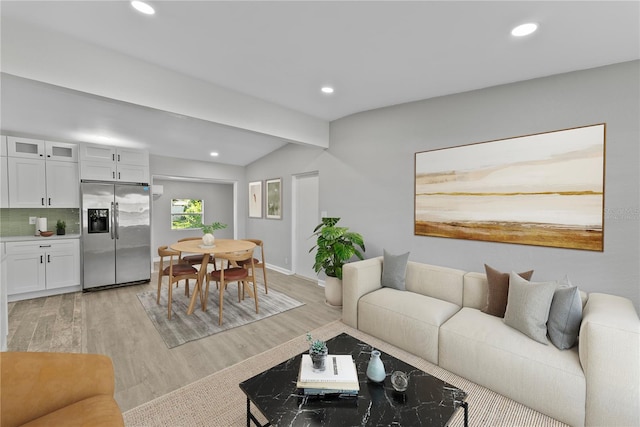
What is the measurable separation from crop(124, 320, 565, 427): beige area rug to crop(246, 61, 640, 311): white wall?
1.29 m

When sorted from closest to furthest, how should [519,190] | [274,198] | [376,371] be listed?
1. [376,371]
2. [519,190]
3. [274,198]

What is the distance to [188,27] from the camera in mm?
2039

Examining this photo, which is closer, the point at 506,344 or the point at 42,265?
the point at 506,344

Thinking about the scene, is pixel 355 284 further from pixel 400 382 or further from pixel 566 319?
pixel 566 319

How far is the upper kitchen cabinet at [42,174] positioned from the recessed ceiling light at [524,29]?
5805mm

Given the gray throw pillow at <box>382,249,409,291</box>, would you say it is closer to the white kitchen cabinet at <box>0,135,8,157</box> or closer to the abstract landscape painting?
the abstract landscape painting

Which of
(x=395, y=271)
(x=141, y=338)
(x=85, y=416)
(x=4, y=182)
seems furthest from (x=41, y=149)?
(x=395, y=271)

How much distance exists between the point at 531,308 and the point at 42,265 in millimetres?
5990

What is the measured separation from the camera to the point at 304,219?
5.16 meters

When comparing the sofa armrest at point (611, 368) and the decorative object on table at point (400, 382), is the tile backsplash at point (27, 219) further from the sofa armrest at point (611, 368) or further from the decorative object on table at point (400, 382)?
the sofa armrest at point (611, 368)

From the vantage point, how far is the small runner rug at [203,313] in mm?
2916

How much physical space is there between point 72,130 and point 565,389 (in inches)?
247

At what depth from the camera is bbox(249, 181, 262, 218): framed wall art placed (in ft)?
20.4


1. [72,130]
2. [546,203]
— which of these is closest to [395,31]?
[546,203]
